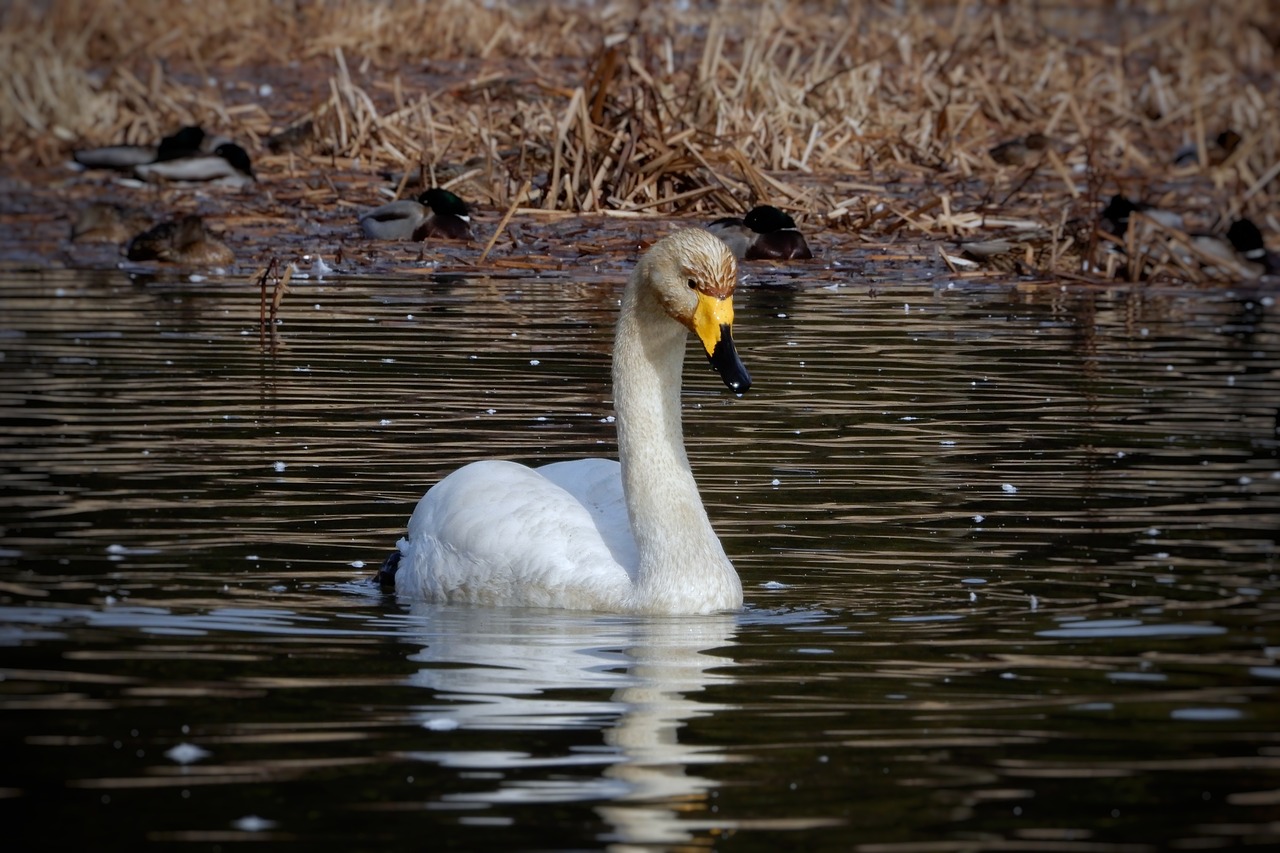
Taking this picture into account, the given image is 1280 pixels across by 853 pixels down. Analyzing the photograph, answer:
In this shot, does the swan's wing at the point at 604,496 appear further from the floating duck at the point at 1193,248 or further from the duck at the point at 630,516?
the floating duck at the point at 1193,248

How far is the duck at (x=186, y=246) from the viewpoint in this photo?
1694 cm

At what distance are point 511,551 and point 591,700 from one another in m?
1.44

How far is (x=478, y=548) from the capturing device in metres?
7.14

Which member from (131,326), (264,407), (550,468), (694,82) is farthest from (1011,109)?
(550,468)

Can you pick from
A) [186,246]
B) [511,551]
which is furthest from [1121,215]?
[511,551]

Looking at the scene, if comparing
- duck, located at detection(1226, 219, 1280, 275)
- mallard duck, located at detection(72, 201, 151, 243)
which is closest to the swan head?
duck, located at detection(1226, 219, 1280, 275)

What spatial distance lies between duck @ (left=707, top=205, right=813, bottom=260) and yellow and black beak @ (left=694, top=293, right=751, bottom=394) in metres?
9.99

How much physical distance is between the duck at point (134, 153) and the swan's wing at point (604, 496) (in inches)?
545

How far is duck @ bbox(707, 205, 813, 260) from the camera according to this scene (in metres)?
17.0

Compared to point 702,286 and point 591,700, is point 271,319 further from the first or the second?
point 591,700

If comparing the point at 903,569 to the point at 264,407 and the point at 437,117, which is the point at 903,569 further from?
the point at 437,117

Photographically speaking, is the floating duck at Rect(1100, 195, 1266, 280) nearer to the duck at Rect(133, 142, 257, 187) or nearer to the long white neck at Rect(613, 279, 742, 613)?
the duck at Rect(133, 142, 257, 187)

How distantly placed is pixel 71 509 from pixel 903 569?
3028 millimetres

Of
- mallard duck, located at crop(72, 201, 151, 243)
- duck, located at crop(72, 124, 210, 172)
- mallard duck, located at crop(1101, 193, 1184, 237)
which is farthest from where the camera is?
duck, located at crop(72, 124, 210, 172)
